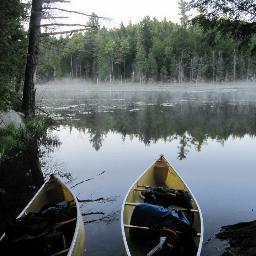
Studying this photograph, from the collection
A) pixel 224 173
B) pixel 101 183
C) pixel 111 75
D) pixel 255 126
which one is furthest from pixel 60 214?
pixel 111 75

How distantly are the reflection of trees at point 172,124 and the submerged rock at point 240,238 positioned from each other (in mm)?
8232

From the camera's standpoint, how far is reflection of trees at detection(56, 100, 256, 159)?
70.6ft

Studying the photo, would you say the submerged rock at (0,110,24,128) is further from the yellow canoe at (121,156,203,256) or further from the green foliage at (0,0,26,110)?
the yellow canoe at (121,156,203,256)

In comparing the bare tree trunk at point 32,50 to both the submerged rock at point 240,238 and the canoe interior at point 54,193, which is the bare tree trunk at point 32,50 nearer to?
the canoe interior at point 54,193

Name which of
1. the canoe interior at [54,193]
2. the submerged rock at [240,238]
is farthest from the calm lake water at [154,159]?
the canoe interior at [54,193]

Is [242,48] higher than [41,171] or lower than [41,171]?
higher

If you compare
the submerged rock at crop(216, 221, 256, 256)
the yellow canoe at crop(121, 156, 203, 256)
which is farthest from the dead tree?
the submerged rock at crop(216, 221, 256, 256)

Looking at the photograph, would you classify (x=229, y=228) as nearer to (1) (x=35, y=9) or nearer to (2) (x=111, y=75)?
(1) (x=35, y=9)

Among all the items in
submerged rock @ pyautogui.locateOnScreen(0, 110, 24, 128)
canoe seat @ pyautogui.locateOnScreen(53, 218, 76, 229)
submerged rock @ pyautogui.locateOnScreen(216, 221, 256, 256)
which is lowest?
submerged rock @ pyautogui.locateOnScreen(216, 221, 256, 256)

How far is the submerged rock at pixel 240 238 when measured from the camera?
22.4ft

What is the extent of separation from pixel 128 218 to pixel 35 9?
50.0 feet

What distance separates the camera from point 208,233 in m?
8.77

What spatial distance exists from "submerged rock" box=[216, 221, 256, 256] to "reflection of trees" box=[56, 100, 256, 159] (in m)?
8.23

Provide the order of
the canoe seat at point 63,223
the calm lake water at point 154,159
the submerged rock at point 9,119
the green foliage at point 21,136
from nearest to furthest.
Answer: the canoe seat at point 63,223 → the calm lake water at point 154,159 → the green foliage at point 21,136 → the submerged rock at point 9,119
